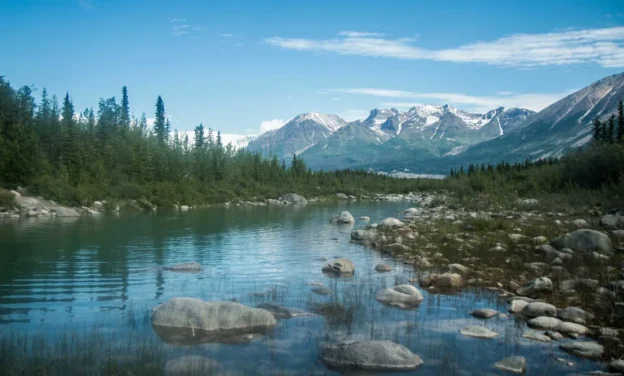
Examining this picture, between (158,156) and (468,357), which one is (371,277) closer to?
(468,357)

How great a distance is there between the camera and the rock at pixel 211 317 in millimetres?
12109

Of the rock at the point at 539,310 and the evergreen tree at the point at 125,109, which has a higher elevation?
the evergreen tree at the point at 125,109

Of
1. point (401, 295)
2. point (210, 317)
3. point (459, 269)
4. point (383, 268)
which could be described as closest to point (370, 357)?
point (210, 317)

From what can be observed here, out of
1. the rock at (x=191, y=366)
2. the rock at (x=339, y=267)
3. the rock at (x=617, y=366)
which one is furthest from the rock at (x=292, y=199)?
the rock at (x=617, y=366)

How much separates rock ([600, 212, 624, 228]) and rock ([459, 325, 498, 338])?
53.6 feet

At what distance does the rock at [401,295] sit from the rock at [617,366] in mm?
6117

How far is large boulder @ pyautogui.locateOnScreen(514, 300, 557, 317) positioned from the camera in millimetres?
12789

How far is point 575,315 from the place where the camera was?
12.4 metres

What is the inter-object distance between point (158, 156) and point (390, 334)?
83278mm

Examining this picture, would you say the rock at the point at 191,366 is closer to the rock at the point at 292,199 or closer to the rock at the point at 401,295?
the rock at the point at 401,295

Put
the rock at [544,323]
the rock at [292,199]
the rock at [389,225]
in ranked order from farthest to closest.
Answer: the rock at [292,199] → the rock at [389,225] → the rock at [544,323]

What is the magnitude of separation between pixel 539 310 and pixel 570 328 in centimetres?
138

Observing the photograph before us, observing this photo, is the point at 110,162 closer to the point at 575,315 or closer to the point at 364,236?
the point at 364,236

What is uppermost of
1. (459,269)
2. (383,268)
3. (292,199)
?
(459,269)
